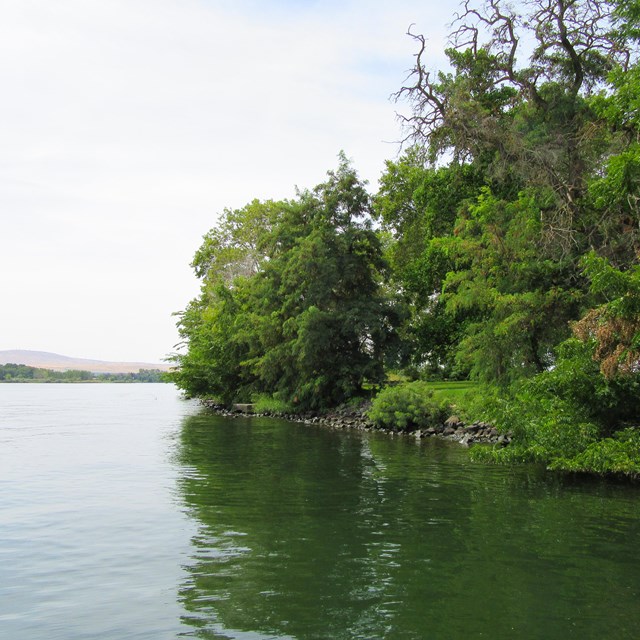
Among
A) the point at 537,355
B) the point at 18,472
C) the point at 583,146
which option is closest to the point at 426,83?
the point at 583,146

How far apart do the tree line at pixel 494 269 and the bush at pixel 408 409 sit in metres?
2.10

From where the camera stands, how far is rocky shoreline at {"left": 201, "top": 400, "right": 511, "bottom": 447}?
77.9 feet

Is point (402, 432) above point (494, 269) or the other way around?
the other way around

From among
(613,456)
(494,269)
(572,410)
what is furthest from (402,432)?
(613,456)

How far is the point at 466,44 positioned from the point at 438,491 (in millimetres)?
16862

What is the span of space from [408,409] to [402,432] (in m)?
1.00

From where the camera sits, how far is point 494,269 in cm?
2291

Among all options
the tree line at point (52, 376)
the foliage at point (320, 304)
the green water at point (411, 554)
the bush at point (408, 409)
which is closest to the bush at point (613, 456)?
the green water at point (411, 554)

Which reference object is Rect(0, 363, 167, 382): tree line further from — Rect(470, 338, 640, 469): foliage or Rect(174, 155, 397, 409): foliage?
Rect(470, 338, 640, 469): foliage

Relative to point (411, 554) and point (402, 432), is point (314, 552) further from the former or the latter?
point (402, 432)

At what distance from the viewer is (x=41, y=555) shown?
31.4 ft

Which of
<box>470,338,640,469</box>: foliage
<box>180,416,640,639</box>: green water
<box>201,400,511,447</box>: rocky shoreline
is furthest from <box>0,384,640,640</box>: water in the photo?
<box>201,400,511,447</box>: rocky shoreline

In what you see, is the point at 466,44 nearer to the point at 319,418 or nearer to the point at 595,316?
the point at 595,316

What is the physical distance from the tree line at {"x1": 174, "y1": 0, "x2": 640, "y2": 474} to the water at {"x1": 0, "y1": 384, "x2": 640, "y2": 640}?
3004mm
